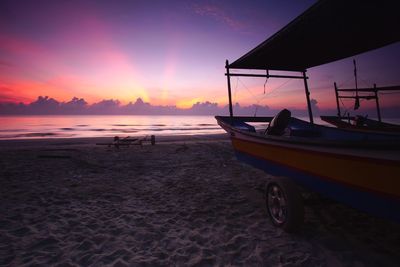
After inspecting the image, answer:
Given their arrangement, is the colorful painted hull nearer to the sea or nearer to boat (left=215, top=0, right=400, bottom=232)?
boat (left=215, top=0, right=400, bottom=232)

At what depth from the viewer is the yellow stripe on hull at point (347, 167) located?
8.29 feet

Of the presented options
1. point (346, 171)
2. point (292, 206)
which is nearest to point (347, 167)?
point (346, 171)

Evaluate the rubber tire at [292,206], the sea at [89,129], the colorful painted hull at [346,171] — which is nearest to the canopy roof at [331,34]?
the colorful painted hull at [346,171]

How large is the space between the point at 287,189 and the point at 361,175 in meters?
1.18

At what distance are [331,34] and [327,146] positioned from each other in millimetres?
3299

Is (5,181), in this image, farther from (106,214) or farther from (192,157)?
(192,157)

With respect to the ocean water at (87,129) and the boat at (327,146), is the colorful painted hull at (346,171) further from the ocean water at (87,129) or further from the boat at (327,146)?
the ocean water at (87,129)

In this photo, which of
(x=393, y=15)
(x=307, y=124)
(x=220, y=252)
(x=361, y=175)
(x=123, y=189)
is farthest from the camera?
(x=307, y=124)

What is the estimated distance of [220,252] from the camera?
3.47m

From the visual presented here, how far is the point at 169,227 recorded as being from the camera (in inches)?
169

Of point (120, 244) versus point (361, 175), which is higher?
point (361, 175)

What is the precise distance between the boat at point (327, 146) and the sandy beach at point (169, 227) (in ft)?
2.10

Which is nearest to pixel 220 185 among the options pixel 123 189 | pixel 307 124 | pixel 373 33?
pixel 123 189

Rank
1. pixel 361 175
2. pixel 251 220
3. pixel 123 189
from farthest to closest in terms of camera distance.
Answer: pixel 123 189 < pixel 251 220 < pixel 361 175
